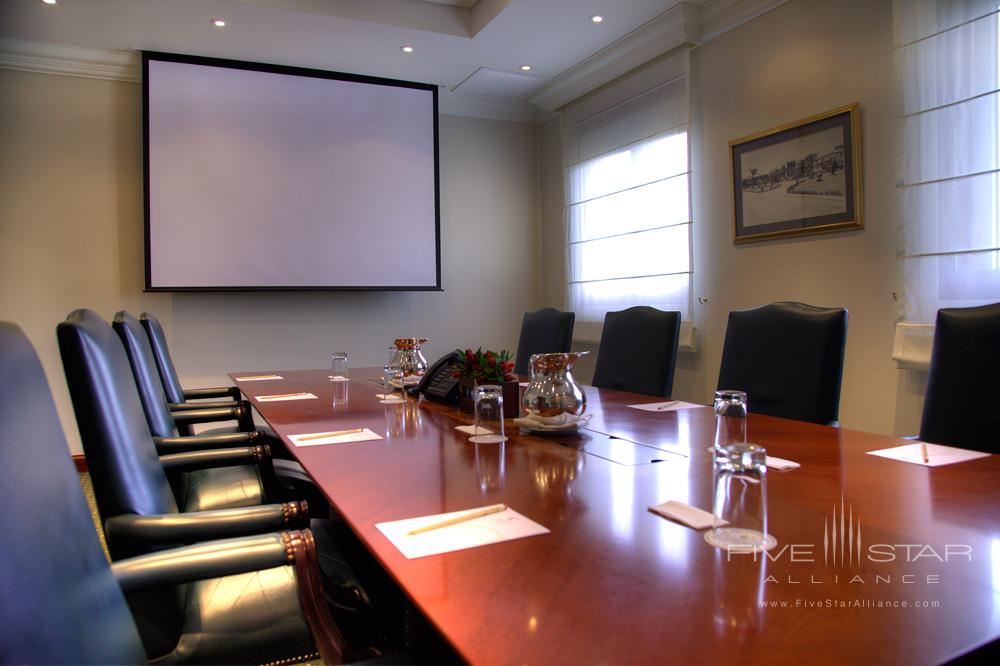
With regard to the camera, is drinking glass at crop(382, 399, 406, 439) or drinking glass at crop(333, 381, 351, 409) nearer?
drinking glass at crop(382, 399, 406, 439)

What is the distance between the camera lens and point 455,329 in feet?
20.0

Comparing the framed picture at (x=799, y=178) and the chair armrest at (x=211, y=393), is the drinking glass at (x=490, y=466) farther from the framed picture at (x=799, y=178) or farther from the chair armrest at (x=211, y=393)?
the framed picture at (x=799, y=178)

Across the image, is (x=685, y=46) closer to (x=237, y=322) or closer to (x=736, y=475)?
(x=237, y=322)

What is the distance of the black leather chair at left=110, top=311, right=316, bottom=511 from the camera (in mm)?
1938

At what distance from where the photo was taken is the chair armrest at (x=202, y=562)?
1.05 m

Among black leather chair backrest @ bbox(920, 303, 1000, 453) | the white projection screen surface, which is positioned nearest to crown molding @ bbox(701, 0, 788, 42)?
the white projection screen surface

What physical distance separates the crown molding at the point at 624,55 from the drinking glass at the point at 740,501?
4063mm

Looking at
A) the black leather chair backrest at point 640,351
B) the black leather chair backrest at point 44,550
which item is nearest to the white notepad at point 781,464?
the black leather chair backrest at point 44,550

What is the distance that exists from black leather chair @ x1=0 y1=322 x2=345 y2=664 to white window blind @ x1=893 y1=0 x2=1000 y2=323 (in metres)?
3.11

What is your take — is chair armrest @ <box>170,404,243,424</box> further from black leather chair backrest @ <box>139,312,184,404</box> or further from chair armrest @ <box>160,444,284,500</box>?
chair armrest @ <box>160,444,284,500</box>

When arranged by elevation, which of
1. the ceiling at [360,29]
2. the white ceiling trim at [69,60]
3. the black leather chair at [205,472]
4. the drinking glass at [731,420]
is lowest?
the black leather chair at [205,472]

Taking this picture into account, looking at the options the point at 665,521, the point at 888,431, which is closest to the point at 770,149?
the point at 888,431

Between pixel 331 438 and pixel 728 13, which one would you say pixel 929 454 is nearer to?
pixel 331 438

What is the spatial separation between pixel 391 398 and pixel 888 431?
2.54 m
